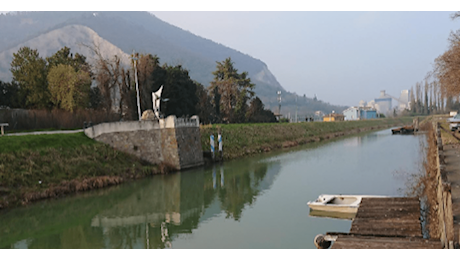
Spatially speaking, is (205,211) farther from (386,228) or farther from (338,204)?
(386,228)

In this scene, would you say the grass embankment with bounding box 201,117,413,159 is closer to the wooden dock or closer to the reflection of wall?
the reflection of wall

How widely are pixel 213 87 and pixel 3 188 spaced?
155 feet

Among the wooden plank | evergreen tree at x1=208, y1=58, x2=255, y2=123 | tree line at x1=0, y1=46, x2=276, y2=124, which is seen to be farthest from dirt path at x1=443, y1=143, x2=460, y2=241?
evergreen tree at x1=208, y1=58, x2=255, y2=123

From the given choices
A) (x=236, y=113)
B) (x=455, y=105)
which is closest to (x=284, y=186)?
(x=236, y=113)

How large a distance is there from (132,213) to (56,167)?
247 inches

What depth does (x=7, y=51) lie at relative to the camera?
168000 millimetres

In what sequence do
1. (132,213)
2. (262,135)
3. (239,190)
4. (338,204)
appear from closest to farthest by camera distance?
(338,204) < (132,213) < (239,190) < (262,135)

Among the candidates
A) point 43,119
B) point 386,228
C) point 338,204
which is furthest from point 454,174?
point 43,119

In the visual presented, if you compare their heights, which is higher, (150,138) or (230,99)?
(230,99)

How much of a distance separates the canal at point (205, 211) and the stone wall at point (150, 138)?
5.23 ft

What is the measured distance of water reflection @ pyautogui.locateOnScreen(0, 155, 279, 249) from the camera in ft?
43.5

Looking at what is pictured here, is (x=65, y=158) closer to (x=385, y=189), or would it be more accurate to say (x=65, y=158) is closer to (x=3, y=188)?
(x=3, y=188)

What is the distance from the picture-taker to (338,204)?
1476 cm

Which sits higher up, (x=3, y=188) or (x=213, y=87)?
(x=213, y=87)
